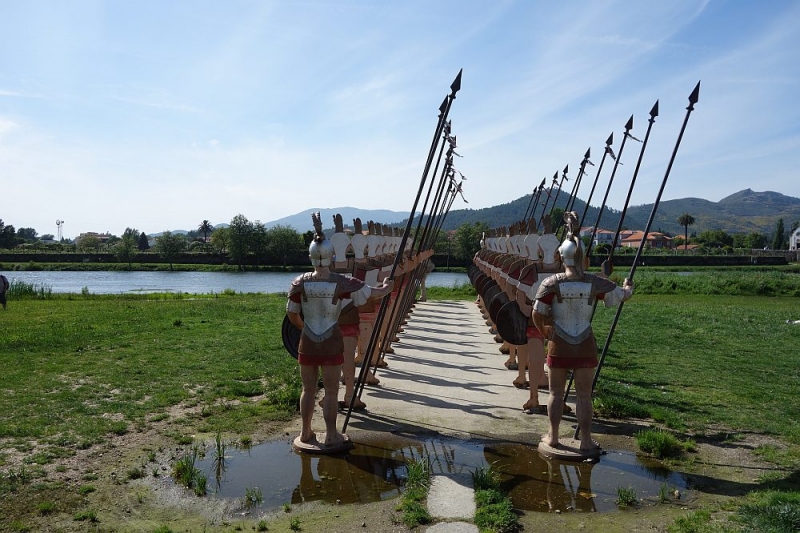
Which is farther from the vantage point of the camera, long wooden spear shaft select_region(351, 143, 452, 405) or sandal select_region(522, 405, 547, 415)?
sandal select_region(522, 405, 547, 415)

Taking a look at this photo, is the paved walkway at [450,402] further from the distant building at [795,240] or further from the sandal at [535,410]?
the distant building at [795,240]

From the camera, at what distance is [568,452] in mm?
6367

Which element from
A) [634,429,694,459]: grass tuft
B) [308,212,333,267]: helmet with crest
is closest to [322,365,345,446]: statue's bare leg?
[308,212,333,267]: helmet with crest

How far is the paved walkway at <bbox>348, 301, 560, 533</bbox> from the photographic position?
5.46 metres

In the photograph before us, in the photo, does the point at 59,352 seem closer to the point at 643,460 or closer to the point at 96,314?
the point at 96,314

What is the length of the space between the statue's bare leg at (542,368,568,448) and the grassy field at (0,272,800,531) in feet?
6.06

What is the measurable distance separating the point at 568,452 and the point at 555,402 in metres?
0.50

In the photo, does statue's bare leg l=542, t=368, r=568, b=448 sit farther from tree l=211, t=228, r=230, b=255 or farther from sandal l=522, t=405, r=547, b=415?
tree l=211, t=228, r=230, b=255

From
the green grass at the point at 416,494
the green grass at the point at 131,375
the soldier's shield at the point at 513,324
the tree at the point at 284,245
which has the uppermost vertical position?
the tree at the point at 284,245

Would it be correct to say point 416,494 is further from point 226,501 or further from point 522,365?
point 522,365

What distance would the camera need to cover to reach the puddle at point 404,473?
17.7 feet

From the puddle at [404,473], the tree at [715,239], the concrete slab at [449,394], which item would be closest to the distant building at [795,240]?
the tree at [715,239]

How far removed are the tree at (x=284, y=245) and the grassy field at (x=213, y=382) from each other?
47775mm

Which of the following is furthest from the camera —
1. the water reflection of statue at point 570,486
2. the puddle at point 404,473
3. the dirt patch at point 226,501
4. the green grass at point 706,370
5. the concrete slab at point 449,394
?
the green grass at point 706,370
